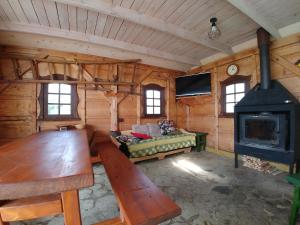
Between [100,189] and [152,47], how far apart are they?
324cm

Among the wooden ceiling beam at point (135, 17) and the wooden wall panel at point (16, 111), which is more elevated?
the wooden ceiling beam at point (135, 17)

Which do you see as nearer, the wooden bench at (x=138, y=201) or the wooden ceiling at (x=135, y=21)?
the wooden bench at (x=138, y=201)

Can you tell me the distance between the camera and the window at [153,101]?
4832mm

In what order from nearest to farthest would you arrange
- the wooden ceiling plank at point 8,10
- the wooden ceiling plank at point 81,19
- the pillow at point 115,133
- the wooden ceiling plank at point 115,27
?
the wooden ceiling plank at point 8,10
the wooden ceiling plank at point 81,19
the wooden ceiling plank at point 115,27
the pillow at point 115,133

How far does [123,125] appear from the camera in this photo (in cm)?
446

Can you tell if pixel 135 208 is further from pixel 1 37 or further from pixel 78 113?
pixel 1 37

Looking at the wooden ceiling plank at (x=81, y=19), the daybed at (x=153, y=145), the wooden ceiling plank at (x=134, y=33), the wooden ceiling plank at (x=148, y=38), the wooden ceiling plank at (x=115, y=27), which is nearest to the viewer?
the wooden ceiling plank at (x=81, y=19)

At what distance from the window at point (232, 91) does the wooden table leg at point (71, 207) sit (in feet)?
13.6

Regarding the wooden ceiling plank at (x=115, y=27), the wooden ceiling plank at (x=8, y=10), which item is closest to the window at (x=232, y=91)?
the wooden ceiling plank at (x=115, y=27)

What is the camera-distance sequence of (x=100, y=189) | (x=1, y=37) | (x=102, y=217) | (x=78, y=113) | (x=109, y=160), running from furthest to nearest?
(x=78, y=113)
(x=1, y=37)
(x=100, y=189)
(x=109, y=160)
(x=102, y=217)

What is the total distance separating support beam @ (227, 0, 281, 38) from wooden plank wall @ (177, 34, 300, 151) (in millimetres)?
395

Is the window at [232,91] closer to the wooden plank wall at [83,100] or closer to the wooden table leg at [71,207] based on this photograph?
the wooden plank wall at [83,100]

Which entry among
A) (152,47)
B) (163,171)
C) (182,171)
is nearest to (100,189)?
(163,171)

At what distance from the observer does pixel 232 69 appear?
13.3 ft
